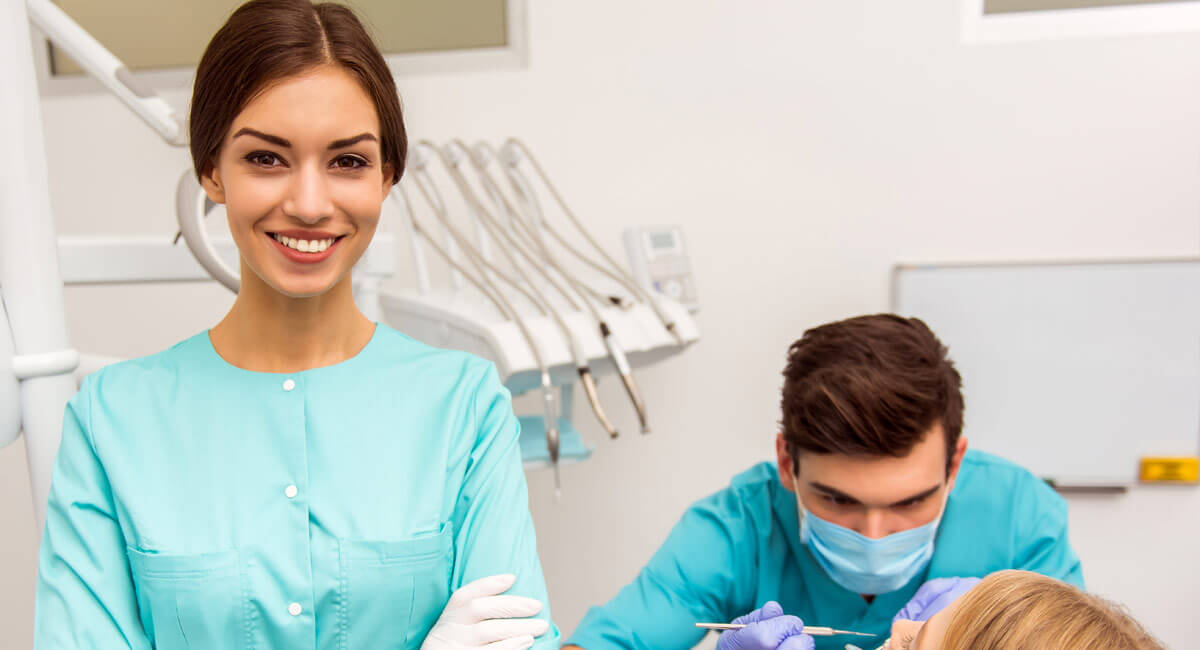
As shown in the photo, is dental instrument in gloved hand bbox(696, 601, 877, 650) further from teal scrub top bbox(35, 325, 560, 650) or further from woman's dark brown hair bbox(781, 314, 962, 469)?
teal scrub top bbox(35, 325, 560, 650)

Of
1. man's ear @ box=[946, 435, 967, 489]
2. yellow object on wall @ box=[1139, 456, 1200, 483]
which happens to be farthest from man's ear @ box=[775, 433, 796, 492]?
yellow object on wall @ box=[1139, 456, 1200, 483]

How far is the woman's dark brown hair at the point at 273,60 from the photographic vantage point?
2.51 ft

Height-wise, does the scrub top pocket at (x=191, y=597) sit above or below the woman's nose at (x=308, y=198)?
below

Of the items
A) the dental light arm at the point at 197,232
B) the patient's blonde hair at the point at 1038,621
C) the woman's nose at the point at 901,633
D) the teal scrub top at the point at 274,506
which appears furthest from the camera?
the dental light arm at the point at 197,232

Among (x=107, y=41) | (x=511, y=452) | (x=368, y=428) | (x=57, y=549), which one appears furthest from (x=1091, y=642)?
(x=107, y=41)

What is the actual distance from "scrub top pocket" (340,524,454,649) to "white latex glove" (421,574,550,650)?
0.03 meters

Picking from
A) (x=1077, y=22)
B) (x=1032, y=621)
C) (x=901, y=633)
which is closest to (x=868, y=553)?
(x=901, y=633)

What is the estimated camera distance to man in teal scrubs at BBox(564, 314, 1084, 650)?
47.9 inches

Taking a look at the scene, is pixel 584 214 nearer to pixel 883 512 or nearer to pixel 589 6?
pixel 589 6

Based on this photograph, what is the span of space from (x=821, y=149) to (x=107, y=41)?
5.60 feet

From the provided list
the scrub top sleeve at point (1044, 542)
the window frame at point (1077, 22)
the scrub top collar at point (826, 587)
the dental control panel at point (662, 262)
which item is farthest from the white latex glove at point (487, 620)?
the window frame at point (1077, 22)

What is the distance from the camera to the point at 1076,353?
1.90 m

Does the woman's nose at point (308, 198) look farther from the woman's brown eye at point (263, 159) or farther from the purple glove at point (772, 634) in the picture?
the purple glove at point (772, 634)

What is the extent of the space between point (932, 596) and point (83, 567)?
3.41ft
